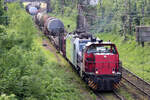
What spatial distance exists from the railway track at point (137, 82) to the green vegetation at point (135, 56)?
680mm

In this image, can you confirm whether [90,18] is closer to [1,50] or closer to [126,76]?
[126,76]

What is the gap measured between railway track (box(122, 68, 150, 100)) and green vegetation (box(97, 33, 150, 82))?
2.23 feet

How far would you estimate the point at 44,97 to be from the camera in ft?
29.8

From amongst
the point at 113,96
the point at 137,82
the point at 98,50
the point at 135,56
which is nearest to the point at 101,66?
the point at 98,50

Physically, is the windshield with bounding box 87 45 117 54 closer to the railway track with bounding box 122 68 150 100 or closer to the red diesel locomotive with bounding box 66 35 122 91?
the red diesel locomotive with bounding box 66 35 122 91

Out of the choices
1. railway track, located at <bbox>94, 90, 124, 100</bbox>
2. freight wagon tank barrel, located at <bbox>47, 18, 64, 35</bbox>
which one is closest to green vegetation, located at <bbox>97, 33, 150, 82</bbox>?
railway track, located at <bbox>94, 90, 124, 100</bbox>

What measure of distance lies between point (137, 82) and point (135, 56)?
812cm

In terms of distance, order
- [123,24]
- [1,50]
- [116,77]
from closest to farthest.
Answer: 1. [1,50]
2. [116,77]
3. [123,24]

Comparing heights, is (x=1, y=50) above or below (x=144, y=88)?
above

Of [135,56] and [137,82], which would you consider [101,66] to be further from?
[135,56]

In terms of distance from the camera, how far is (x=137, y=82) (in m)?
17.9

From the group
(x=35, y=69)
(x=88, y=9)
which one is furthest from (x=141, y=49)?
(x=35, y=69)

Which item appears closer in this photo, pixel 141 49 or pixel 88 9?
pixel 141 49

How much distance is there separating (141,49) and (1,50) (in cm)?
1952
